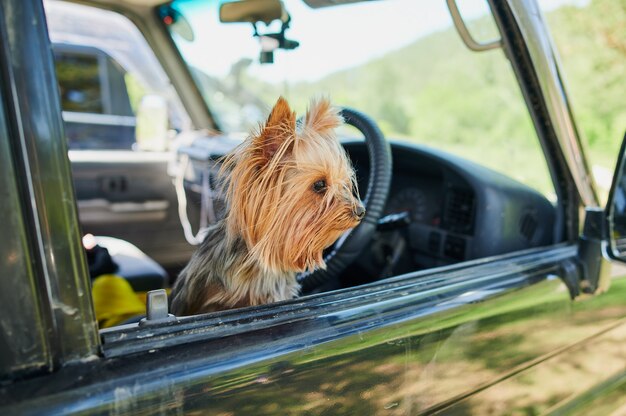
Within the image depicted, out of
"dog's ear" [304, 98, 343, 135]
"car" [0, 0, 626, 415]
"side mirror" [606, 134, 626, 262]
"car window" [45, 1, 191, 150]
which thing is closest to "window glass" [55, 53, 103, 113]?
"car window" [45, 1, 191, 150]

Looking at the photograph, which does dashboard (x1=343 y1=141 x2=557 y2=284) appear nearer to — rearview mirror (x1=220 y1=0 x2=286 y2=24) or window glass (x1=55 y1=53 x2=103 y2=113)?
rearview mirror (x1=220 y1=0 x2=286 y2=24)

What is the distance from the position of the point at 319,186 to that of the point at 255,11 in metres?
0.80

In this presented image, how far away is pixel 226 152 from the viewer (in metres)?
2.36

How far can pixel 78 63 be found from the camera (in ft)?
16.3

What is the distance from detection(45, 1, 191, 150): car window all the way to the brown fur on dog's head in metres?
2.82

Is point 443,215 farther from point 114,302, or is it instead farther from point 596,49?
point 596,49

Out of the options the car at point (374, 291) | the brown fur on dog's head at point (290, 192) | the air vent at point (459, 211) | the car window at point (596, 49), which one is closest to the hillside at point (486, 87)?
the car window at point (596, 49)

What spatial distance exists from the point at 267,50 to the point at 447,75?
27.2ft

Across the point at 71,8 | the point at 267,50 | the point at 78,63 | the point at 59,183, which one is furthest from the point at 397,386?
the point at 78,63

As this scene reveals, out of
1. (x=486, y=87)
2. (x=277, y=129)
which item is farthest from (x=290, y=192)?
(x=486, y=87)

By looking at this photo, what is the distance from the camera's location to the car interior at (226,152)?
238 centimetres

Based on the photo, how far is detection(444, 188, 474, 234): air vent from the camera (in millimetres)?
2566

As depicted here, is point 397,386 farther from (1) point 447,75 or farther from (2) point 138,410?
(1) point 447,75

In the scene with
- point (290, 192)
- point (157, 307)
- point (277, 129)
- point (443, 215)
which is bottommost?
point (443, 215)
